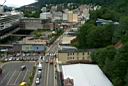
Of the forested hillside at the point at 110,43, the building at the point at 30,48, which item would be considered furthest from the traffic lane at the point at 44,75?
the building at the point at 30,48

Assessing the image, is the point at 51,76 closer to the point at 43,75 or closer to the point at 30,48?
the point at 43,75

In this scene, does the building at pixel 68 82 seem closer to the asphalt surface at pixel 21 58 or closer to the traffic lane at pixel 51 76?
the traffic lane at pixel 51 76

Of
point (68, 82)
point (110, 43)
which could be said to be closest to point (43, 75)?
point (68, 82)

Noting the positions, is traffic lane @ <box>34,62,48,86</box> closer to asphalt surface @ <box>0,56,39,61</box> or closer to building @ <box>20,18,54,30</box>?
asphalt surface @ <box>0,56,39,61</box>

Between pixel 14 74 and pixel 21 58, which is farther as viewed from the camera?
pixel 21 58

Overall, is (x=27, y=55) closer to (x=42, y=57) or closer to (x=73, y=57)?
(x=42, y=57)

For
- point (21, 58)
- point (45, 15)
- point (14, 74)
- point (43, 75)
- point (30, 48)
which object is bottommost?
point (45, 15)
